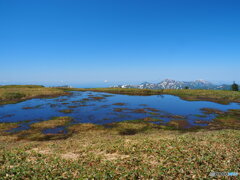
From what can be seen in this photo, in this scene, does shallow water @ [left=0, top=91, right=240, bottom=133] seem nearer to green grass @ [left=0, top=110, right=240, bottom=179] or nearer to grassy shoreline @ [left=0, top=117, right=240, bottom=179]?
grassy shoreline @ [left=0, top=117, right=240, bottom=179]

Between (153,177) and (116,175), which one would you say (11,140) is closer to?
(116,175)

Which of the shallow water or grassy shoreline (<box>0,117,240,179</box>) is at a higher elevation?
grassy shoreline (<box>0,117,240,179</box>)

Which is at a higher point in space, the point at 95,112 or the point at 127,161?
the point at 127,161

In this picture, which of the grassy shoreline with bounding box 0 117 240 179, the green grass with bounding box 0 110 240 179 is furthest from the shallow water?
the green grass with bounding box 0 110 240 179

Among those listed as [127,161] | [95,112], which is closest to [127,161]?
[127,161]

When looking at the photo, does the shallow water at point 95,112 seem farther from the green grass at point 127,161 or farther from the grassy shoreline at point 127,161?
the green grass at point 127,161

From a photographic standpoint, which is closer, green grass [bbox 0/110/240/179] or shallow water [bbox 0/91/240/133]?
green grass [bbox 0/110/240/179]

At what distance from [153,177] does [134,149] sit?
21.9 feet

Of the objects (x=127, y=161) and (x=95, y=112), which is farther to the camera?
(x=95, y=112)

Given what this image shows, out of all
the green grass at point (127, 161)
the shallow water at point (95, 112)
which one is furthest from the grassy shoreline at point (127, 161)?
the shallow water at point (95, 112)

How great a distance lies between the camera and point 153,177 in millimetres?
11195

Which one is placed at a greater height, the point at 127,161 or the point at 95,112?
the point at 127,161

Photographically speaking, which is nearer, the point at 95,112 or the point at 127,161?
the point at 127,161

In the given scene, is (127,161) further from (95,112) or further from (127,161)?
(95,112)
